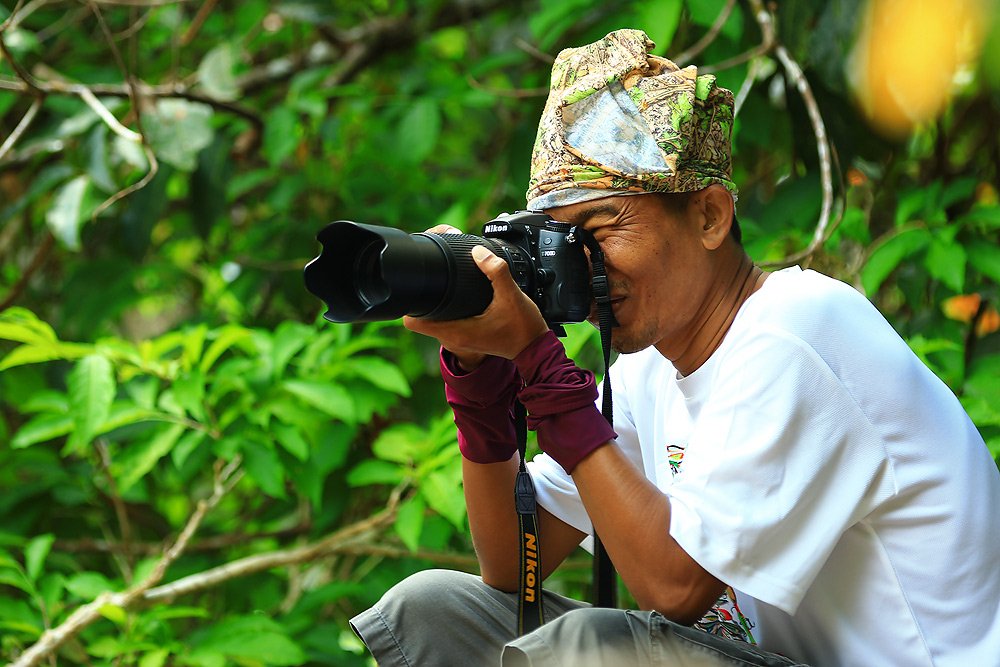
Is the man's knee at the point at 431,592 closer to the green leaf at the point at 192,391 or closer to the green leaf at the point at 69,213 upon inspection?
the green leaf at the point at 192,391

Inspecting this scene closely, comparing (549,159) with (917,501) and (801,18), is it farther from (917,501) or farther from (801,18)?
(801,18)

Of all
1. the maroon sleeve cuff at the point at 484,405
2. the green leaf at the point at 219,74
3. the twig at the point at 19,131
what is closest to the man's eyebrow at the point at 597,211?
the maroon sleeve cuff at the point at 484,405

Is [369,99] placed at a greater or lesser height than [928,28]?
lesser

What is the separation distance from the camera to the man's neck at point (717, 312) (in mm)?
1506

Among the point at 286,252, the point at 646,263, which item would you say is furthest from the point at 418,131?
the point at 646,263

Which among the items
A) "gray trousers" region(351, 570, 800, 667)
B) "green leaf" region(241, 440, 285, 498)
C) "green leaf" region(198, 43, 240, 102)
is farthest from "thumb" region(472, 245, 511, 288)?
"green leaf" region(198, 43, 240, 102)

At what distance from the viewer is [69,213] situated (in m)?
2.62

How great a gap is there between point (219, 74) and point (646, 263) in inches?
63.5

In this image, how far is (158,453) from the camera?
2.12m

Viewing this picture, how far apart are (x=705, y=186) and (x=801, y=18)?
112 centimetres

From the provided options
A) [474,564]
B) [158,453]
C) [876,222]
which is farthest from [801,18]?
[158,453]

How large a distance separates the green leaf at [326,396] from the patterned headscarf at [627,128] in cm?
68

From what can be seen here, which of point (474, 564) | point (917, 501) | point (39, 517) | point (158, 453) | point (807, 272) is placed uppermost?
point (807, 272)

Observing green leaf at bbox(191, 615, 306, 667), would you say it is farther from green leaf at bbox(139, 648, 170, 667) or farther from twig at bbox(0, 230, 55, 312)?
twig at bbox(0, 230, 55, 312)
